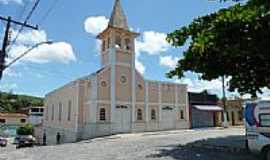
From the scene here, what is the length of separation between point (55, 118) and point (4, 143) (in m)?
7.60

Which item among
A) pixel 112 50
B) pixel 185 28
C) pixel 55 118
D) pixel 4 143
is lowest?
pixel 4 143

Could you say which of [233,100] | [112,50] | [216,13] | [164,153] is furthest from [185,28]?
[233,100]

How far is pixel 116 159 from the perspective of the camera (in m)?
13.2

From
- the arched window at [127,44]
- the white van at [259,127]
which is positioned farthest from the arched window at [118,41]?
the white van at [259,127]

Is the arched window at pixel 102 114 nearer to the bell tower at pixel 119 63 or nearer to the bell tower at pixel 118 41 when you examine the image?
the bell tower at pixel 119 63

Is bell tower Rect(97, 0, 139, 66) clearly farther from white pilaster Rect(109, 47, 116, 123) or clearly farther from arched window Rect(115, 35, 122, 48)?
white pilaster Rect(109, 47, 116, 123)

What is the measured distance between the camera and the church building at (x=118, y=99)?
32.1 meters

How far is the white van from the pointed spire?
81.1ft

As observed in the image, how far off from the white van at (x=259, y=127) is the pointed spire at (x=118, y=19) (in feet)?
81.1

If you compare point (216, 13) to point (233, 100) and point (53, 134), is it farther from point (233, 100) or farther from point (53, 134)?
point (233, 100)

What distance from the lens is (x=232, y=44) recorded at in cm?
1098

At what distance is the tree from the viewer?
10336 millimetres

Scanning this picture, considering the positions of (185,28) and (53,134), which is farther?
(53,134)

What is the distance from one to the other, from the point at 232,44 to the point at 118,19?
26.3 metres
